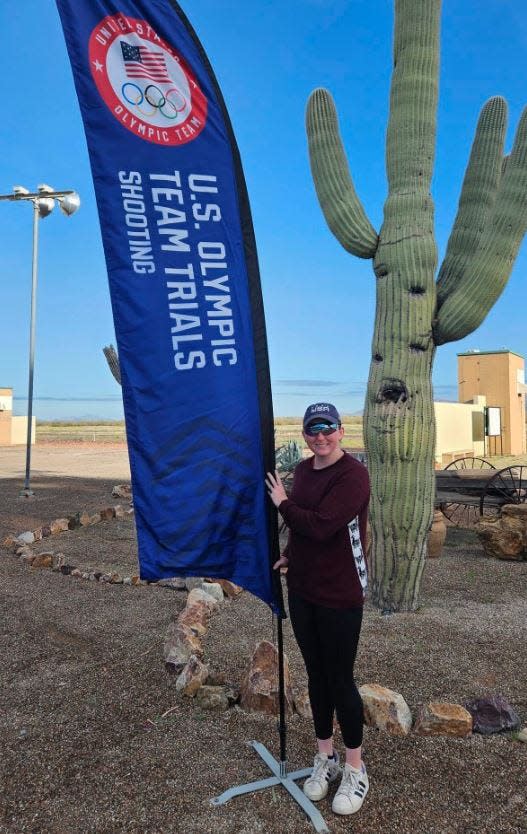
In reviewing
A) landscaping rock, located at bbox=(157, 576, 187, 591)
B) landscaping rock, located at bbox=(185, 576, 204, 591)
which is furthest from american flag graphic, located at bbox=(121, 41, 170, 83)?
landscaping rock, located at bbox=(157, 576, 187, 591)

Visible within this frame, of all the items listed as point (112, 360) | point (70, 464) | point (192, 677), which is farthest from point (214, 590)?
point (70, 464)

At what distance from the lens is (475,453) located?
25672 millimetres

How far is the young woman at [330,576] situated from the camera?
269 centimetres

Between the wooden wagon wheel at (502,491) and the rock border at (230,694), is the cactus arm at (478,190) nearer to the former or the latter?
the rock border at (230,694)

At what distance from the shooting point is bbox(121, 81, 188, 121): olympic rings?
10.4ft

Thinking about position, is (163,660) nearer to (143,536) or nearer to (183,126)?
(143,536)

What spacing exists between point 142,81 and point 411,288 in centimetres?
340

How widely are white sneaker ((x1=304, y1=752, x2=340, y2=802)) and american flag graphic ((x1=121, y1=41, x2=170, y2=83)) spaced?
3.65m

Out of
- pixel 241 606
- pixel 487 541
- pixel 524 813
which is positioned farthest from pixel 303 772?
pixel 487 541

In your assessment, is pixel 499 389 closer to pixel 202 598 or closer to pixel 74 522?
pixel 74 522

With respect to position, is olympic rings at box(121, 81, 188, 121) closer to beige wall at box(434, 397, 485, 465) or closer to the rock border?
the rock border

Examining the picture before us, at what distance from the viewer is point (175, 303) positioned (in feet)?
10.2

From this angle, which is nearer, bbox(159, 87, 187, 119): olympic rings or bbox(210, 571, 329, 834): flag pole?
bbox(210, 571, 329, 834): flag pole

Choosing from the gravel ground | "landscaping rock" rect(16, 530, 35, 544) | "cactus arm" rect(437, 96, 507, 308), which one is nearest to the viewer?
the gravel ground
